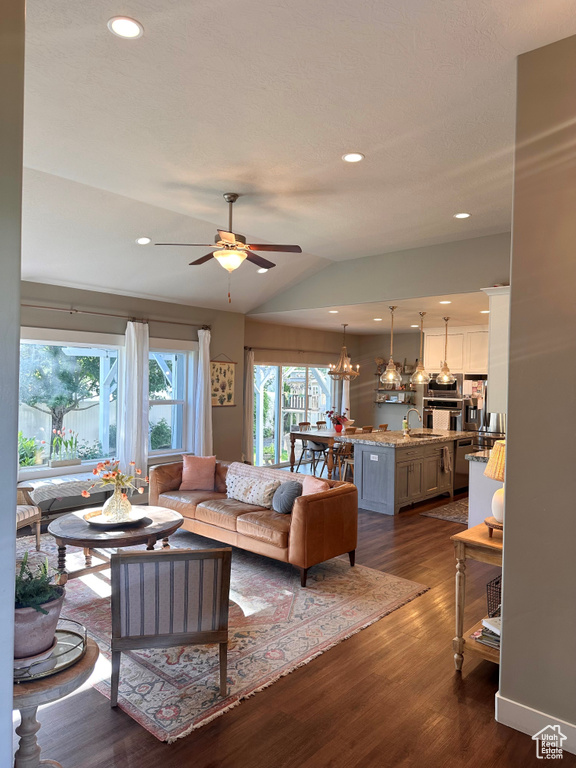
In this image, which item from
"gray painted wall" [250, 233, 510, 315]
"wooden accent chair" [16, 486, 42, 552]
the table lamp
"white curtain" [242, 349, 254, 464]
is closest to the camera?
the table lamp

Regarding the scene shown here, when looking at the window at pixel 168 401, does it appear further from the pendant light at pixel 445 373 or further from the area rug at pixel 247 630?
the pendant light at pixel 445 373

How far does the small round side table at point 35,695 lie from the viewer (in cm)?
161

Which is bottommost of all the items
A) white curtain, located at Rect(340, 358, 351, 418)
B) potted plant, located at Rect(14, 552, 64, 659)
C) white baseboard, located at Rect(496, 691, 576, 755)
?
white baseboard, located at Rect(496, 691, 576, 755)

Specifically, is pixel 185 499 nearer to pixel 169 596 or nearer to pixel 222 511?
pixel 222 511

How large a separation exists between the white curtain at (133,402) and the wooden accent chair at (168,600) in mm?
Result: 4324

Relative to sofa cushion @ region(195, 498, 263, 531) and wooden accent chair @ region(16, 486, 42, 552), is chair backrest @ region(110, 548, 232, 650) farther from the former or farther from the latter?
wooden accent chair @ region(16, 486, 42, 552)

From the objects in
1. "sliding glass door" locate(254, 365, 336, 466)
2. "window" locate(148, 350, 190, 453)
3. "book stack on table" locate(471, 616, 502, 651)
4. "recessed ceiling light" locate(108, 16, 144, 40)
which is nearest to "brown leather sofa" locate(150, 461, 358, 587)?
→ "book stack on table" locate(471, 616, 502, 651)

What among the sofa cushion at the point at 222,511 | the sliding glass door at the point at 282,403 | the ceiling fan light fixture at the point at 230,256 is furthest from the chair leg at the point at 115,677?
the sliding glass door at the point at 282,403

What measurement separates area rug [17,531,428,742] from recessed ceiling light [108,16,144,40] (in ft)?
10.5

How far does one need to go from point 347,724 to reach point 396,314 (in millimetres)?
6249

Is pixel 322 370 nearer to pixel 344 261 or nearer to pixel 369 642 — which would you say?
pixel 344 261

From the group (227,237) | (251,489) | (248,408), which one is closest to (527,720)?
(251,489)

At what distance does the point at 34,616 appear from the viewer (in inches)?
65.7

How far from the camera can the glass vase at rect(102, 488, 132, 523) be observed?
167 inches
